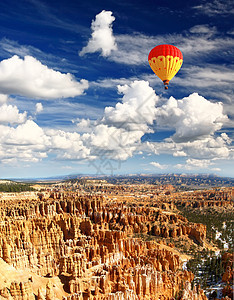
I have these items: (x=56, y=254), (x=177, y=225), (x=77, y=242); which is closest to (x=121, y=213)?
(x=177, y=225)

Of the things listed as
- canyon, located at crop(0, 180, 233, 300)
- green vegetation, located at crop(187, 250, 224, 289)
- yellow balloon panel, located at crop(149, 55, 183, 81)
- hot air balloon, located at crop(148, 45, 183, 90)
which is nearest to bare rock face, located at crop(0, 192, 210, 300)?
canyon, located at crop(0, 180, 233, 300)

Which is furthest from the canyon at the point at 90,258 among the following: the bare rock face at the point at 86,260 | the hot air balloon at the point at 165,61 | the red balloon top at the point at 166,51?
the red balloon top at the point at 166,51

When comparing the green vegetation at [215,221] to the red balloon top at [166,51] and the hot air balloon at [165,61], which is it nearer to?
the hot air balloon at [165,61]

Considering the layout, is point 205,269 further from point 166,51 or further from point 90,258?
point 166,51

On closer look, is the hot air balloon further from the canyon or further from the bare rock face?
the canyon

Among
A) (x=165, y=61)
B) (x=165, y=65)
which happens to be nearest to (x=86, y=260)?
(x=165, y=65)
